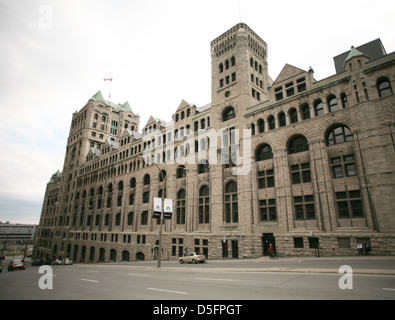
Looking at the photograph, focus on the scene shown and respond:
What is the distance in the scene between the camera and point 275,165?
30094 mm

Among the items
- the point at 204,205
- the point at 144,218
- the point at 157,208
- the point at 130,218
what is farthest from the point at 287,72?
the point at 130,218

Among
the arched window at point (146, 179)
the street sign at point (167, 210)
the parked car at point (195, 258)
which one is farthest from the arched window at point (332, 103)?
the arched window at point (146, 179)

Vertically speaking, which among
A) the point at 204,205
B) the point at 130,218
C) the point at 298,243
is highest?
the point at 204,205

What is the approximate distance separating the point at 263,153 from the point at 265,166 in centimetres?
229

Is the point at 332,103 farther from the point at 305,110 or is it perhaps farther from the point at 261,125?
the point at 261,125

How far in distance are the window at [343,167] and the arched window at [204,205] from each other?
18190 mm

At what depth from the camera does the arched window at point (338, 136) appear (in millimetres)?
26047

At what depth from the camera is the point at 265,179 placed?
3083 centimetres

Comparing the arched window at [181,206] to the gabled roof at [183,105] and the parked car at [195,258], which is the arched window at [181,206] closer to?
the parked car at [195,258]

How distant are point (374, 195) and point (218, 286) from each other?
19521mm

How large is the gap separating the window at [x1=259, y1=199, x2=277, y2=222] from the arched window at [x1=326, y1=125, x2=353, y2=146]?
986 cm
